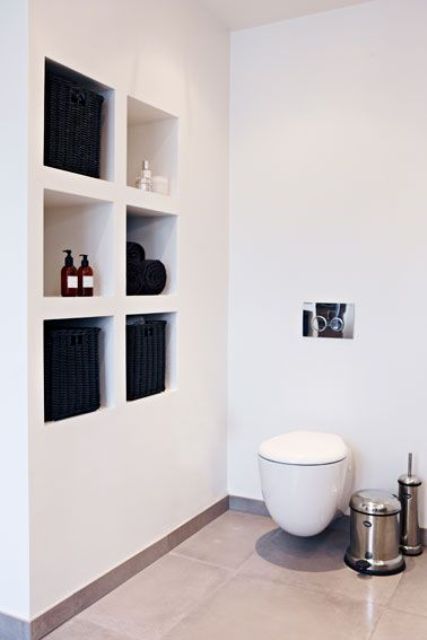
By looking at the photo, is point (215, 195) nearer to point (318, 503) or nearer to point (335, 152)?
point (335, 152)

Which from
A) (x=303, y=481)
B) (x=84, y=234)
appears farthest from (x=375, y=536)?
(x=84, y=234)

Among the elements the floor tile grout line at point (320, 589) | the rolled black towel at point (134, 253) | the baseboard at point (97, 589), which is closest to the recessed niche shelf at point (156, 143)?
the rolled black towel at point (134, 253)

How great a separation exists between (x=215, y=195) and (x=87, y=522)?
5.35ft

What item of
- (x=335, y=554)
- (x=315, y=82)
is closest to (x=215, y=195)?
(x=315, y=82)

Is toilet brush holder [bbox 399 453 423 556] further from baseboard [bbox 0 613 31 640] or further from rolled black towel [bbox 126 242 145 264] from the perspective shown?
baseboard [bbox 0 613 31 640]

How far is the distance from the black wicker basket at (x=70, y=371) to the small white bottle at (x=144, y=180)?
2.17 feet

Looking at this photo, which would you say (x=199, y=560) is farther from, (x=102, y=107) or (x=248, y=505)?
(x=102, y=107)

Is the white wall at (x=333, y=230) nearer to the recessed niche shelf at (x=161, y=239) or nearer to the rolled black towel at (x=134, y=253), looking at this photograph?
the recessed niche shelf at (x=161, y=239)

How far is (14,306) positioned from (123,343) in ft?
1.74

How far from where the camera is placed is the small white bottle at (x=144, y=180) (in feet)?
8.38

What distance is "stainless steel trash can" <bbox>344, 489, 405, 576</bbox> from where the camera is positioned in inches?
98.5

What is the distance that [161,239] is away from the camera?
276 centimetres

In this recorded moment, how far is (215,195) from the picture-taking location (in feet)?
9.93

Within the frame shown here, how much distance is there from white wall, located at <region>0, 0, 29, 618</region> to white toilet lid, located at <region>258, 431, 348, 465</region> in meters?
1.01
